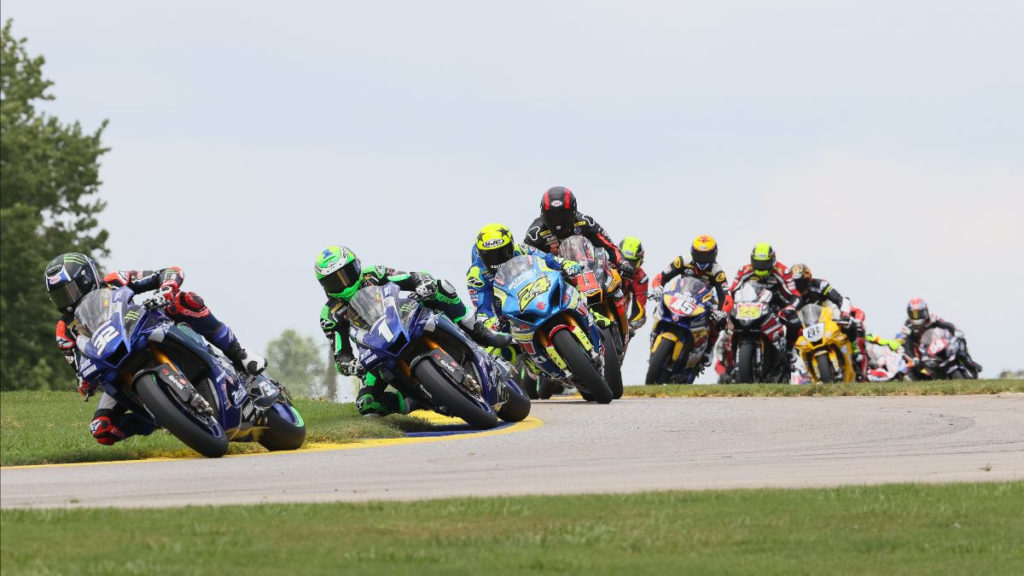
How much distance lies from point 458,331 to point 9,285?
42.9 meters

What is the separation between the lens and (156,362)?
14.6m

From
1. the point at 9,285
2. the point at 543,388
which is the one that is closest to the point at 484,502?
the point at 543,388

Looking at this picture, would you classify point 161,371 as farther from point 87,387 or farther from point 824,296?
point 824,296

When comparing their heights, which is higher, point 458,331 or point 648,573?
point 458,331

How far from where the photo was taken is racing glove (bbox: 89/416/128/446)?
49.5 feet

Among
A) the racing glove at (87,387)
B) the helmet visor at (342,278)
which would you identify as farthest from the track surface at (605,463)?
the helmet visor at (342,278)

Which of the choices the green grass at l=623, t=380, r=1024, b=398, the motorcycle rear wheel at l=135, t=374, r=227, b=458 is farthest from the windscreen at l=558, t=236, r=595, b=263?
the motorcycle rear wheel at l=135, t=374, r=227, b=458

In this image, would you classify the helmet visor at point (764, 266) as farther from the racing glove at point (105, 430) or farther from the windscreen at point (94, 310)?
the windscreen at point (94, 310)

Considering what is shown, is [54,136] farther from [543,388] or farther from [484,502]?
[484,502]

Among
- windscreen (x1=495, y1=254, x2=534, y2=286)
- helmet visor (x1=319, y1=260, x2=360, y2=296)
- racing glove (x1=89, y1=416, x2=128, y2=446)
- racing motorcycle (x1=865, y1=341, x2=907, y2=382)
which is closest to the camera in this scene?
racing glove (x1=89, y1=416, x2=128, y2=446)

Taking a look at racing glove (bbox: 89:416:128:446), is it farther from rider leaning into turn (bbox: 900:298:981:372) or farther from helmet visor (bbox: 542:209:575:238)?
rider leaning into turn (bbox: 900:298:981:372)

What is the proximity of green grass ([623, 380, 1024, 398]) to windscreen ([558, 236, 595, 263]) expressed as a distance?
76.8 inches

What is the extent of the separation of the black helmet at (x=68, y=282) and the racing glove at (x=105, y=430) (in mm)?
944

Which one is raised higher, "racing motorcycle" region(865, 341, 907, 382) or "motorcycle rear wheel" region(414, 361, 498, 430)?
"motorcycle rear wheel" region(414, 361, 498, 430)
